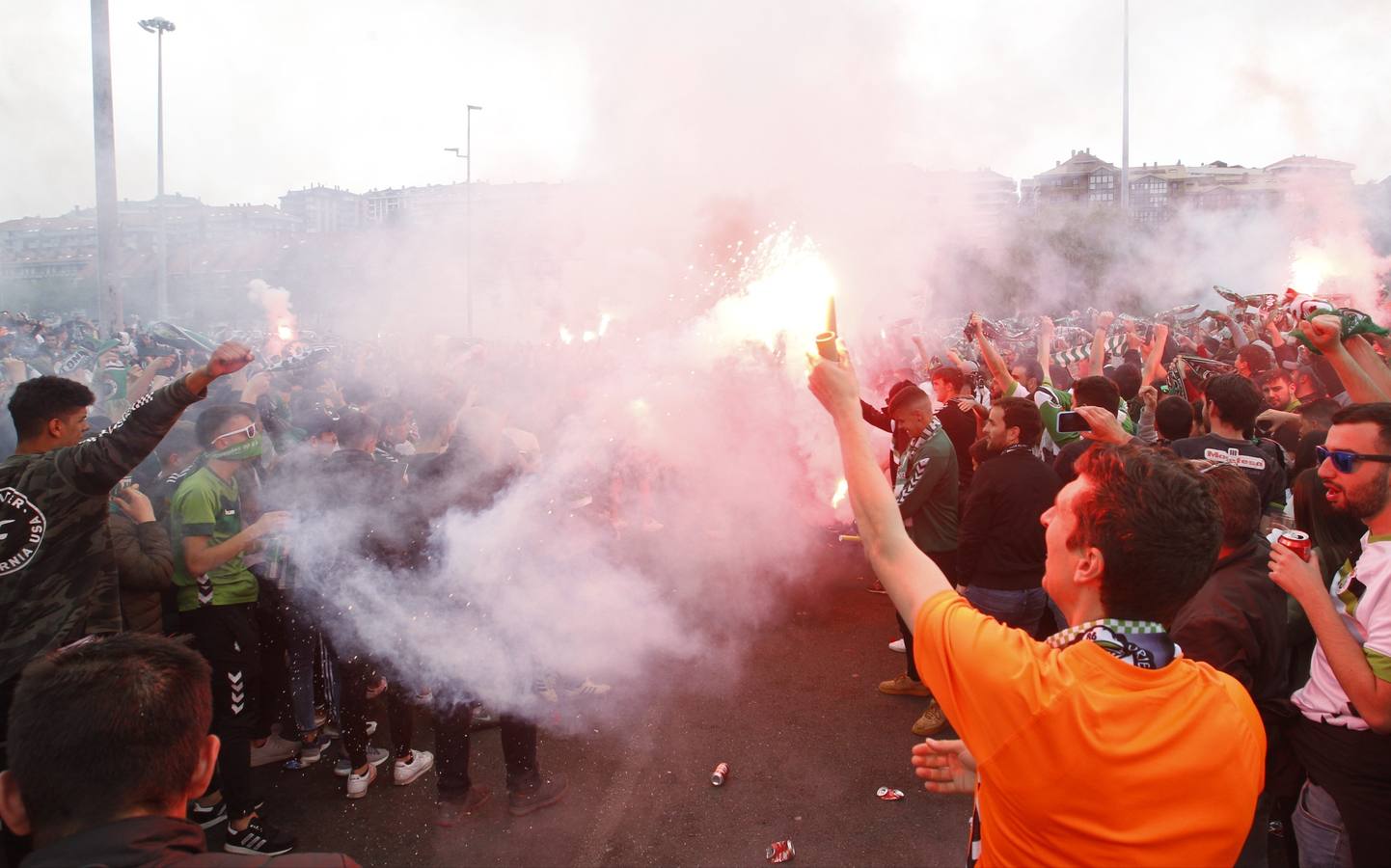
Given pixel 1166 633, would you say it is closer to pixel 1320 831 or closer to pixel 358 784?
pixel 1320 831

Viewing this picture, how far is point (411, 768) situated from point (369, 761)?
29cm

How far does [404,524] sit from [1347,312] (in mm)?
4854

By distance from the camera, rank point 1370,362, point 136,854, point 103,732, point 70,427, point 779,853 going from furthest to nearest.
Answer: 1. point 779,853
2. point 1370,362
3. point 70,427
4. point 103,732
5. point 136,854

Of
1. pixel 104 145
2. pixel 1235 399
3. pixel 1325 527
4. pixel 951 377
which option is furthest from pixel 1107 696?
pixel 104 145

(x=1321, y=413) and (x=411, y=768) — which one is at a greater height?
(x=1321, y=413)

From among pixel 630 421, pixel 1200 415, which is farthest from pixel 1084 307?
pixel 630 421

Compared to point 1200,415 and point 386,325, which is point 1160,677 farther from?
point 386,325

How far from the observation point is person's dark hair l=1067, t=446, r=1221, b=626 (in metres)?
1.64

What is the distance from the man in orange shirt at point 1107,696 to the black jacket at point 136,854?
4.14ft

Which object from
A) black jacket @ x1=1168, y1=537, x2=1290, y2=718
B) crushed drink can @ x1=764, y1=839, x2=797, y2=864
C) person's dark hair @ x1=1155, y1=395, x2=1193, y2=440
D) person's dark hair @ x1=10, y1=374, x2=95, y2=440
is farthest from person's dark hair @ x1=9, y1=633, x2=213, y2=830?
person's dark hair @ x1=1155, y1=395, x2=1193, y2=440

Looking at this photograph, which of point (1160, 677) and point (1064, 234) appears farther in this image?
point (1064, 234)

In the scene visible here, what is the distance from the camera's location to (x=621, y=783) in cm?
425

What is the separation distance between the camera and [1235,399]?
4.29 meters

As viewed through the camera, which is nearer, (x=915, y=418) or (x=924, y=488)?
(x=924, y=488)
